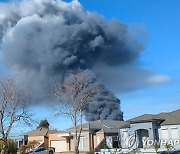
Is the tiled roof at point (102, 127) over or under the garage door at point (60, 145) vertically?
over

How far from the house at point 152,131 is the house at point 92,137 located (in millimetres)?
2746

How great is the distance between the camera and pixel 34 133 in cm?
5828

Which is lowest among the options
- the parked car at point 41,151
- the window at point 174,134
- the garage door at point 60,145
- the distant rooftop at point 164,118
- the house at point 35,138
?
the parked car at point 41,151

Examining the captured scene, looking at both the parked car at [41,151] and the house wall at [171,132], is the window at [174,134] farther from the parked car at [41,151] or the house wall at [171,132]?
the parked car at [41,151]

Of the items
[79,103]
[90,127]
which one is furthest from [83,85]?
[90,127]

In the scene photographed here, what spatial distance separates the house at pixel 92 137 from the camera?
139 feet

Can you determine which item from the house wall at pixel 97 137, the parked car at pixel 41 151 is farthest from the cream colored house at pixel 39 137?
the parked car at pixel 41 151

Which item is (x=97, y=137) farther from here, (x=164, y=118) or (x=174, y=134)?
(x=174, y=134)

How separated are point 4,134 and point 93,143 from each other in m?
18.6

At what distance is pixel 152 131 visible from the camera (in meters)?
36.7

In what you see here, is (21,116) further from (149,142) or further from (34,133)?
(34,133)

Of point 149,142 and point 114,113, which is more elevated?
point 114,113

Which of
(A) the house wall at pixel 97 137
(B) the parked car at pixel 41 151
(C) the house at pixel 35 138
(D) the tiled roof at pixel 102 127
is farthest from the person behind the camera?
(C) the house at pixel 35 138

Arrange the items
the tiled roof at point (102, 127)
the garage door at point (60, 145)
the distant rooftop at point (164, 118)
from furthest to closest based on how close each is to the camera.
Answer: the garage door at point (60, 145), the tiled roof at point (102, 127), the distant rooftop at point (164, 118)
